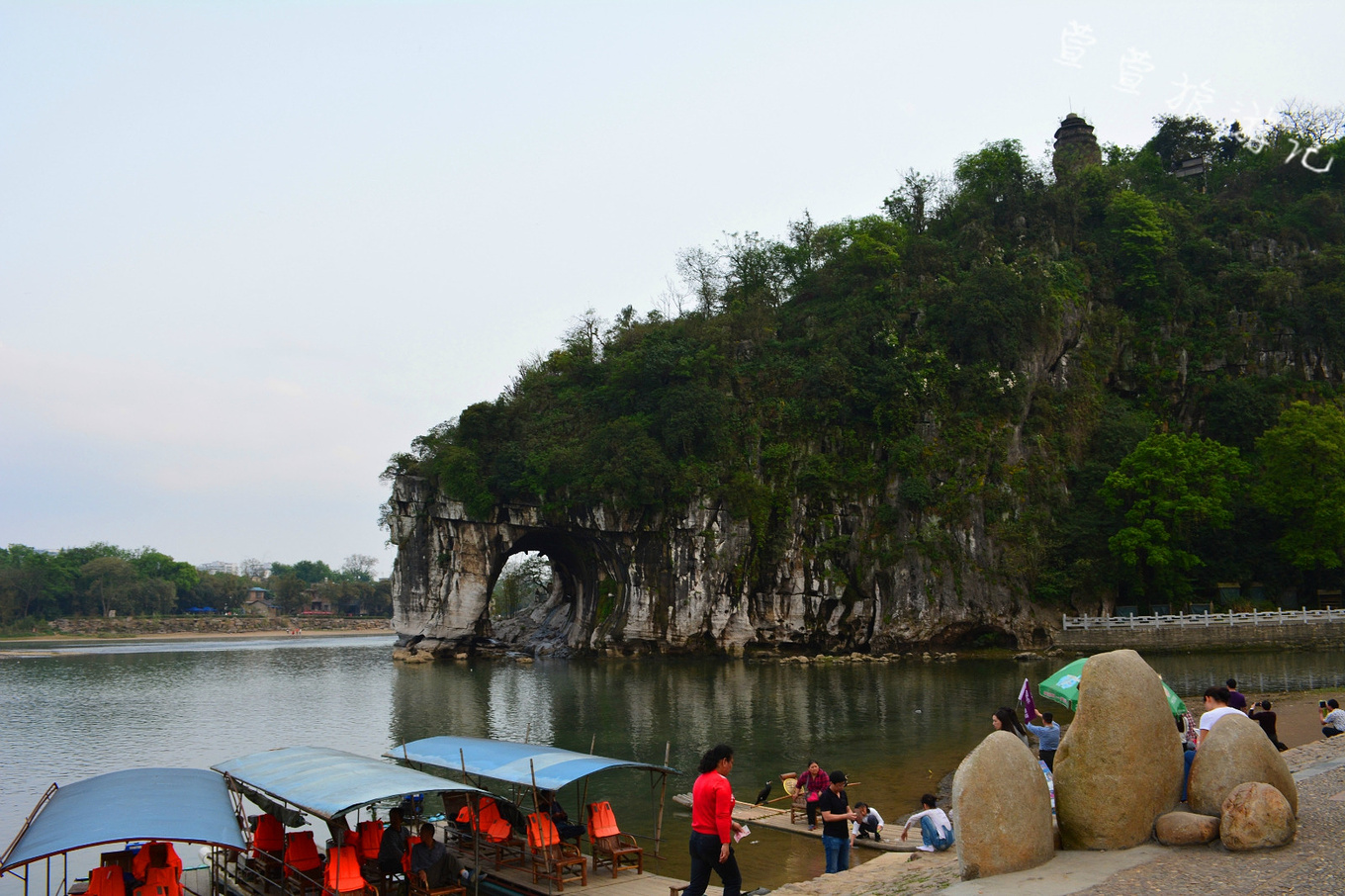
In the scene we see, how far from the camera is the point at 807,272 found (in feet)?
186

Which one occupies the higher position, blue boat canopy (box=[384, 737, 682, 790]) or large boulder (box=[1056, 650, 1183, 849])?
large boulder (box=[1056, 650, 1183, 849])

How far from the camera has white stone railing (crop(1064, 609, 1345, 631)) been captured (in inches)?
1444

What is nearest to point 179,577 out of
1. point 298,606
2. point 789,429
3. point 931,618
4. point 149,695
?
point 298,606

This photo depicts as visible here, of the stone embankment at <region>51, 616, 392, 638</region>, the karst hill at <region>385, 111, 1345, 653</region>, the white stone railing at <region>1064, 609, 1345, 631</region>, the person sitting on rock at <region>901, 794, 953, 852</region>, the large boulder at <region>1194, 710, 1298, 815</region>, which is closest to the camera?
the large boulder at <region>1194, 710, 1298, 815</region>

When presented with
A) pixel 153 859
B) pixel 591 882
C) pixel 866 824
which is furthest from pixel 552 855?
pixel 866 824

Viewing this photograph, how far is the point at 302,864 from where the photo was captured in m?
11.6

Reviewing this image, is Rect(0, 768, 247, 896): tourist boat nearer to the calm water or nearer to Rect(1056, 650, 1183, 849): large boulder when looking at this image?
the calm water

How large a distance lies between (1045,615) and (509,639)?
30.9 meters

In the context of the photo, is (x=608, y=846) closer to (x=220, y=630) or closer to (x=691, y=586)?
(x=691, y=586)

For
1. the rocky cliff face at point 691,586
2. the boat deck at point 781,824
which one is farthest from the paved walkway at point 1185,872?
the rocky cliff face at point 691,586

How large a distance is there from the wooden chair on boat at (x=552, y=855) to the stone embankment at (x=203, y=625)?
86.8 metres

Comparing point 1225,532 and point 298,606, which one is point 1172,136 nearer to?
point 1225,532

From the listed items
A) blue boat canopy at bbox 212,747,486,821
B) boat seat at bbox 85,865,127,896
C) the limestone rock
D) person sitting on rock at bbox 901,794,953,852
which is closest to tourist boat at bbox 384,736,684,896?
blue boat canopy at bbox 212,747,486,821

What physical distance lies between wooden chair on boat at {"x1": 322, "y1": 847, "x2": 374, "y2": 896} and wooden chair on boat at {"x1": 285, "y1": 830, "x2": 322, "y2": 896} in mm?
458
